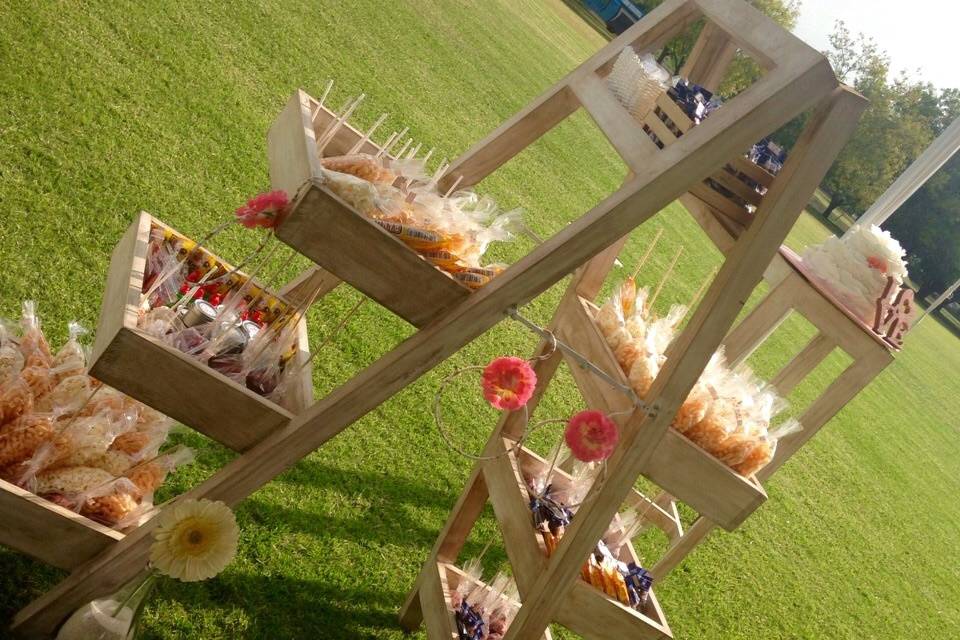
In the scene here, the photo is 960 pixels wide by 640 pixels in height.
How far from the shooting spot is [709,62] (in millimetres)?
2279

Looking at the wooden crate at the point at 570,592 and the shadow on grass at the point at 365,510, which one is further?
the shadow on grass at the point at 365,510

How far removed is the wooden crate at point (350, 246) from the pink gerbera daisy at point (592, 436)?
1.18ft

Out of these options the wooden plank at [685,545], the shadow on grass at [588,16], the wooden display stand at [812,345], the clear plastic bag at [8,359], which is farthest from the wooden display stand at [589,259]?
the shadow on grass at [588,16]

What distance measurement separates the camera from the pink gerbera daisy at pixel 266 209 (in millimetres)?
1507

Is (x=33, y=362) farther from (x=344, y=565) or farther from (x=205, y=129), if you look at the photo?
(x=205, y=129)

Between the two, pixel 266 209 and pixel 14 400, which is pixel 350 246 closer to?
pixel 266 209

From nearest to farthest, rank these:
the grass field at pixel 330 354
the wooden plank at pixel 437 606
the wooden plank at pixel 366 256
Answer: the wooden plank at pixel 366 256, the wooden plank at pixel 437 606, the grass field at pixel 330 354

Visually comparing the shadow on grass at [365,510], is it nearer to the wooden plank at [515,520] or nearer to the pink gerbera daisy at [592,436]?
the wooden plank at [515,520]

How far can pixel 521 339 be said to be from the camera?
4.77 metres

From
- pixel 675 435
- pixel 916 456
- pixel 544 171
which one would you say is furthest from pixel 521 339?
pixel 916 456

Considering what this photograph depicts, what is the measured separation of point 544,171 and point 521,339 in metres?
3.73

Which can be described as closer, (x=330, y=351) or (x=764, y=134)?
(x=764, y=134)

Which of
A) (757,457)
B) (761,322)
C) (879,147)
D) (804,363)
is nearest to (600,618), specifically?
(757,457)

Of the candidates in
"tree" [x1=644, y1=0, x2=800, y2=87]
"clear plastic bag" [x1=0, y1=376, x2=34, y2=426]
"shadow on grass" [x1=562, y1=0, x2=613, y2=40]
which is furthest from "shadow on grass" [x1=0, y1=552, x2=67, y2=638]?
"shadow on grass" [x1=562, y1=0, x2=613, y2=40]
